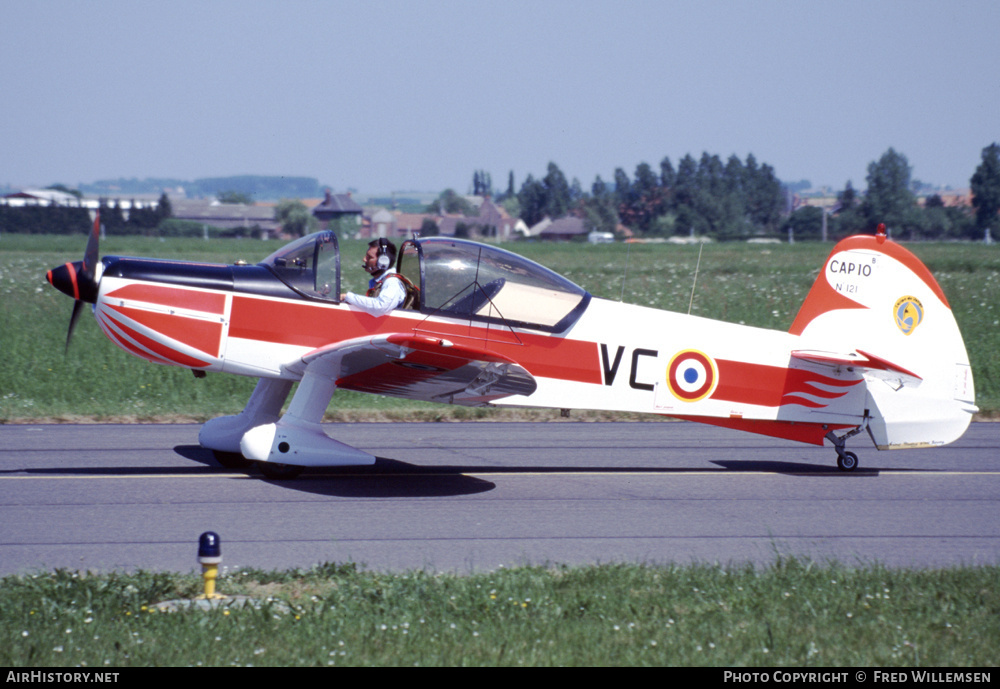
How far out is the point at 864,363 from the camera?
7875 mm

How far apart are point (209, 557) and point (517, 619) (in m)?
1.45

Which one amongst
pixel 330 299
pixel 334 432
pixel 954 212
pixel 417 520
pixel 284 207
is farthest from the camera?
pixel 284 207

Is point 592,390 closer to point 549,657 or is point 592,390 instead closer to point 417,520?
point 417,520

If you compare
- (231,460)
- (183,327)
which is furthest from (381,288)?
(231,460)

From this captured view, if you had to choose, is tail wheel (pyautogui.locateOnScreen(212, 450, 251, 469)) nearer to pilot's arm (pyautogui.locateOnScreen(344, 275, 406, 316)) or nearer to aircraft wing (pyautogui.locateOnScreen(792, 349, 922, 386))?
pilot's arm (pyautogui.locateOnScreen(344, 275, 406, 316))

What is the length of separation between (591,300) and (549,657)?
14.1 feet

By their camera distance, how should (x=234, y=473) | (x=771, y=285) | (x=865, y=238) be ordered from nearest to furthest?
(x=234, y=473), (x=865, y=238), (x=771, y=285)

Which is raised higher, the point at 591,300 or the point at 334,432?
the point at 591,300

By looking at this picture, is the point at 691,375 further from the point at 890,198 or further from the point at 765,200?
the point at 765,200

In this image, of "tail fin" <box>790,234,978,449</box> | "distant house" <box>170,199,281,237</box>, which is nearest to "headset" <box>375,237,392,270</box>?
"tail fin" <box>790,234,978,449</box>

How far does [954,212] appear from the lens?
1881cm

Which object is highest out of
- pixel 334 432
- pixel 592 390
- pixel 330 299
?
pixel 330 299

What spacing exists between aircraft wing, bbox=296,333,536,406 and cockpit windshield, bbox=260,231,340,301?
1.68 ft

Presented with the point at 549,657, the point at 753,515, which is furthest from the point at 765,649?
the point at 753,515
